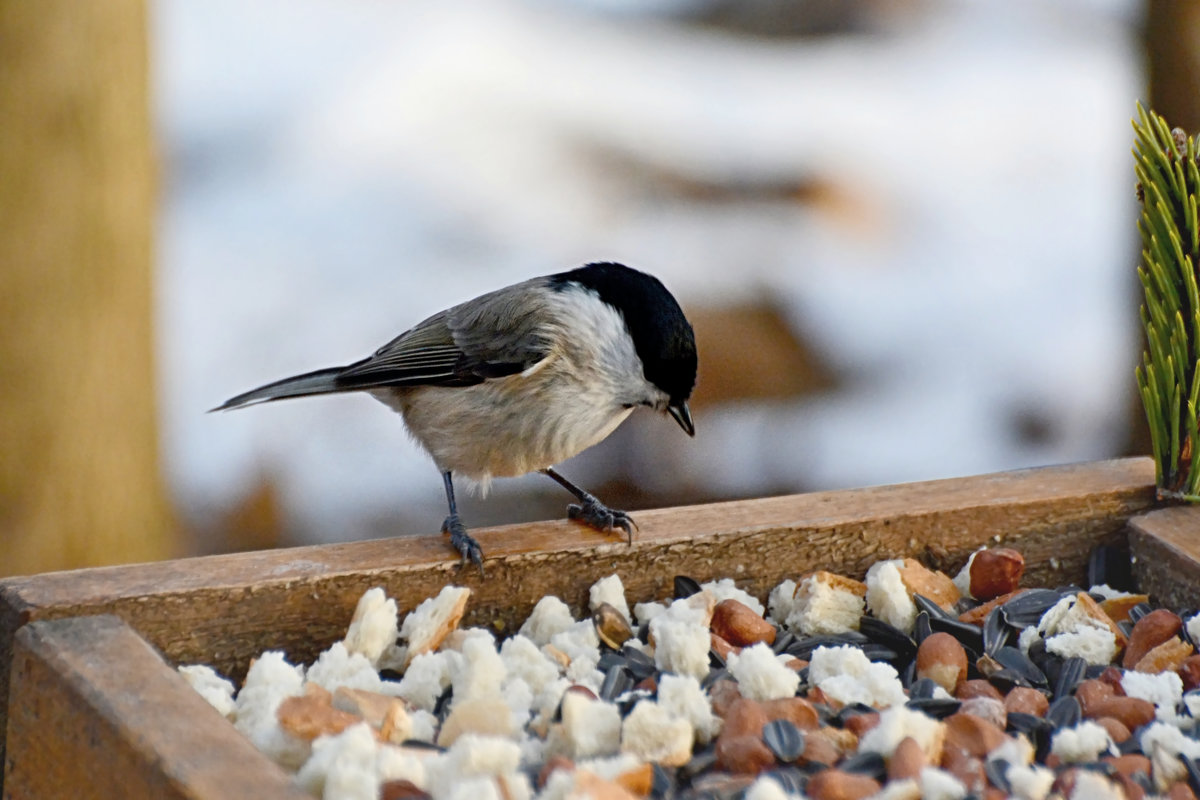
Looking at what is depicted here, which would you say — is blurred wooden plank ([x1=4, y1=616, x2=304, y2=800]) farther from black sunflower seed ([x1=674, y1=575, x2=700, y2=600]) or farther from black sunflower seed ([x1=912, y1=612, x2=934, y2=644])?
black sunflower seed ([x1=912, y1=612, x2=934, y2=644])

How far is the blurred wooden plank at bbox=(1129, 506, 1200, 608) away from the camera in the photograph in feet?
4.49

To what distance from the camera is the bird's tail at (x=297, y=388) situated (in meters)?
1.75

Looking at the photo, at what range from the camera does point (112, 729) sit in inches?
36.7

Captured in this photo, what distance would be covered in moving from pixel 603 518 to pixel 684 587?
0.11 meters

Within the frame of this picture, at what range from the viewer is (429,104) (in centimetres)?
304

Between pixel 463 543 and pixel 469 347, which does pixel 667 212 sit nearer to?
pixel 469 347

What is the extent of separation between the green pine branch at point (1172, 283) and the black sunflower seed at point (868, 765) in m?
0.67

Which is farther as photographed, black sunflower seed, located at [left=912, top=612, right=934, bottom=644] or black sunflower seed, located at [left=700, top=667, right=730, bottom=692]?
black sunflower seed, located at [left=912, top=612, right=934, bottom=644]

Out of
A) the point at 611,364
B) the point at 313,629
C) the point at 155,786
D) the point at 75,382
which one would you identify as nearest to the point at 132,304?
the point at 75,382

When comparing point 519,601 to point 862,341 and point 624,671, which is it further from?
point 862,341

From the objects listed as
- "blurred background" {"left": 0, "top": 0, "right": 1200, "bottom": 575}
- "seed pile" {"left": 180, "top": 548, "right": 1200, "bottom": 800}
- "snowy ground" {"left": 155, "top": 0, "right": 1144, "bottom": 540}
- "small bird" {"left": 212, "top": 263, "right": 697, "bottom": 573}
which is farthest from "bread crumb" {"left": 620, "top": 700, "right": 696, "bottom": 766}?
"snowy ground" {"left": 155, "top": 0, "right": 1144, "bottom": 540}

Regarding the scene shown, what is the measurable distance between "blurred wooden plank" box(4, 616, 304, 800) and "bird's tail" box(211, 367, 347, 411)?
2.10ft

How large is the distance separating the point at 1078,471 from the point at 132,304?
1.35 m

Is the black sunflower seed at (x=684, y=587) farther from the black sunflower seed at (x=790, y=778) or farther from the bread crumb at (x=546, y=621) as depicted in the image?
the black sunflower seed at (x=790, y=778)
